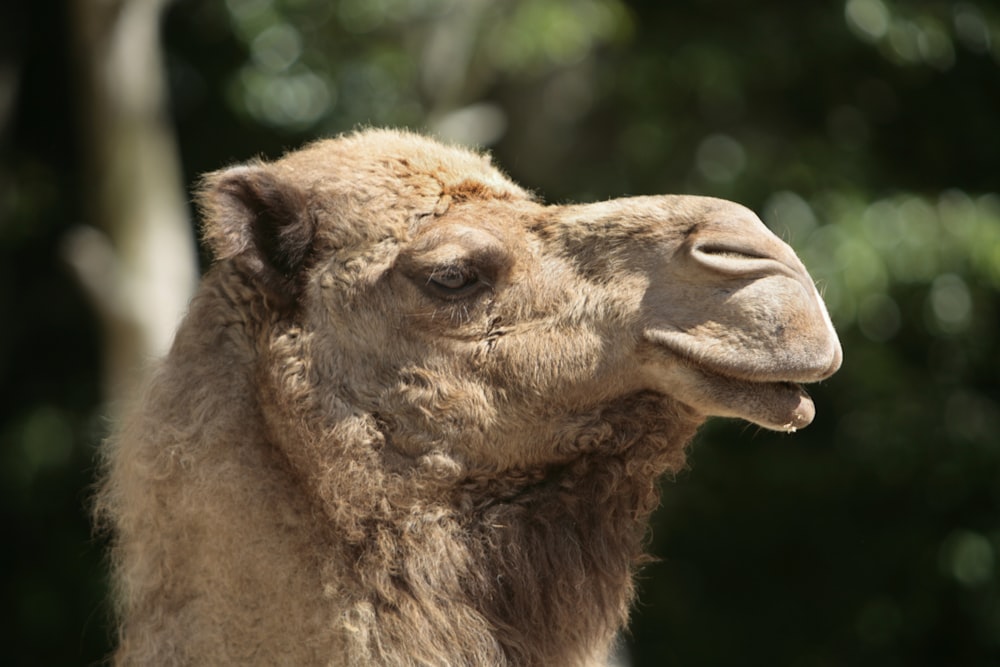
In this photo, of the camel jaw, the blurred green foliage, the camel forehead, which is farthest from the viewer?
the blurred green foliage

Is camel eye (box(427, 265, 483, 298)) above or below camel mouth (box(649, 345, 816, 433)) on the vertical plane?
above

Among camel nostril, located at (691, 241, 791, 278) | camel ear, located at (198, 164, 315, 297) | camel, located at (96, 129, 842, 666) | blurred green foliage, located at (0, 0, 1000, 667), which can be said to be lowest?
blurred green foliage, located at (0, 0, 1000, 667)

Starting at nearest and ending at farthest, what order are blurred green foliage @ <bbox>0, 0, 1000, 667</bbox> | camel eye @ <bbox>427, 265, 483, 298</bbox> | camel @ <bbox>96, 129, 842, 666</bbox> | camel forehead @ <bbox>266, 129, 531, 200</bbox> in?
camel @ <bbox>96, 129, 842, 666</bbox>
camel eye @ <bbox>427, 265, 483, 298</bbox>
camel forehead @ <bbox>266, 129, 531, 200</bbox>
blurred green foliage @ <bbox>0, 0, 1000, 667</bbox>

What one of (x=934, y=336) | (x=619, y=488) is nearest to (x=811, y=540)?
(x=934, y=336)

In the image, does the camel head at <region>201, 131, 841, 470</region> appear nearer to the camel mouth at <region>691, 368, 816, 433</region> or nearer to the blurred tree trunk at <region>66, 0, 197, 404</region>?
the camel mouth at <region>691, 368, 816, 433</region>

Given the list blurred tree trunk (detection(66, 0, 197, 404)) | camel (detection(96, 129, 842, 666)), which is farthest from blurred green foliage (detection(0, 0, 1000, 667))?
camel (detection(96, 129, 842, 666))

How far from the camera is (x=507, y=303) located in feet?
9.52

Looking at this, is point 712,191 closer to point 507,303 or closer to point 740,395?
point 507,303

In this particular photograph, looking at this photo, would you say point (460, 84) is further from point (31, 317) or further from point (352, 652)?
point (352, 652)

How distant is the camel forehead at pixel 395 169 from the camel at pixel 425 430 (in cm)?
A: 10

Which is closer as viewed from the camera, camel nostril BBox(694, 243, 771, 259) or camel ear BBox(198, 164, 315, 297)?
camel nostril BBox(694, 243, 771, 259)

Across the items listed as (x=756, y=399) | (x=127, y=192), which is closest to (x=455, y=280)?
(x=756, y=399)

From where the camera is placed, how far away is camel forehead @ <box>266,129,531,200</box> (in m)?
3.08

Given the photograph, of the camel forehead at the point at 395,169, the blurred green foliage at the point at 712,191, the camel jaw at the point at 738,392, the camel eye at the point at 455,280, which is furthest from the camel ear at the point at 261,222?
the blurred green foliage at the point at 712,191
